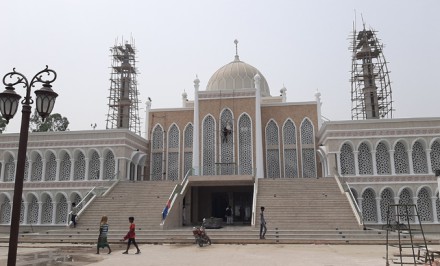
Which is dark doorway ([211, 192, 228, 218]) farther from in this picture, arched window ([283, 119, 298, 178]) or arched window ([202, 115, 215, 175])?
arched window ([283, 119, 298, 178])

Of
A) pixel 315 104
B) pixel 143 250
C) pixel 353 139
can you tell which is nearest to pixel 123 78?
pixel 315 104

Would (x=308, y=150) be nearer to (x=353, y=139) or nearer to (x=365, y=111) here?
(x=353, y=139)

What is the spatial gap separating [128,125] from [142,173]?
6.00m

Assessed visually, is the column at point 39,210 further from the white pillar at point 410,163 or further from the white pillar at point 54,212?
the white pillar at point 410,163

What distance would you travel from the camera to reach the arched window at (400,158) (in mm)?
23000

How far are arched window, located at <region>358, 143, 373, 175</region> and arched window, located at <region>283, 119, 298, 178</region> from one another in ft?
15.3

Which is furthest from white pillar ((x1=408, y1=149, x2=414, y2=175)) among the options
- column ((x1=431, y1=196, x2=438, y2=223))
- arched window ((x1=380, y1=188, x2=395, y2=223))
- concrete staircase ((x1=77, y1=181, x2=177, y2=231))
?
concrete staircase ((x1=77, y1=181, x2=177, y2=231))

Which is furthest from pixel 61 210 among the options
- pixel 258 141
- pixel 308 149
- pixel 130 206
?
pixel 308 149

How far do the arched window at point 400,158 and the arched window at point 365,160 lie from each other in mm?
1479

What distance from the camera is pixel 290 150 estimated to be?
27.1 meters

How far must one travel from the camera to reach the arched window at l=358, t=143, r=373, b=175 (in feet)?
76.3

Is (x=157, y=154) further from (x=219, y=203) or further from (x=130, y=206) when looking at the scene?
(x=130, y=206)

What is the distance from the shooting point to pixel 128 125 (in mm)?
32375

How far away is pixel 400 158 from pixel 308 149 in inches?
234
